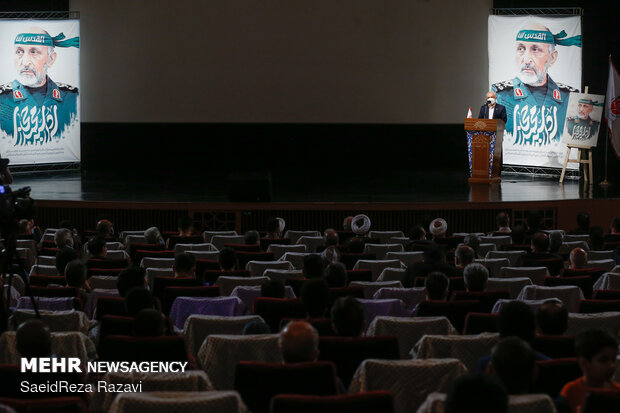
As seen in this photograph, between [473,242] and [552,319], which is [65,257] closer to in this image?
[473,242]

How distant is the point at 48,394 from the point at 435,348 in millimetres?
1984

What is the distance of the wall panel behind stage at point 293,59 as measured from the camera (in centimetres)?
1669

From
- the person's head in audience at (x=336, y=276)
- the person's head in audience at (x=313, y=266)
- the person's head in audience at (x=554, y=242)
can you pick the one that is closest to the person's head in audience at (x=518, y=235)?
the person's head in audience at (x=554, y=242)

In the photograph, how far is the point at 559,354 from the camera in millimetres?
4551

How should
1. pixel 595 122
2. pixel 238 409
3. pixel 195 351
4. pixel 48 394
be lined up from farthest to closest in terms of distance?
pixel 595 122
pixel 195 351
pixel 48 394
pixel 238 409

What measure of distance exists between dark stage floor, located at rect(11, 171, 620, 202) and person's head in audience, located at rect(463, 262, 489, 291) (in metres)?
6.43

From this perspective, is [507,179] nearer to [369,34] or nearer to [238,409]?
[369,34]

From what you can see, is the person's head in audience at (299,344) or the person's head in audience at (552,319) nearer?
the person's head in audience at (299,344)

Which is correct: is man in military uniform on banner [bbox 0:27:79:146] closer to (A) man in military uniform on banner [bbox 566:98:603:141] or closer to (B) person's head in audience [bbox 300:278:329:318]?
(A) man in military uniform on banner [bbox 566:98:603:141]

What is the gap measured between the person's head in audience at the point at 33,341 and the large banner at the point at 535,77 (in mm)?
13335

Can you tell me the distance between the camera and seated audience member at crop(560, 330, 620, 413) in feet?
12.2

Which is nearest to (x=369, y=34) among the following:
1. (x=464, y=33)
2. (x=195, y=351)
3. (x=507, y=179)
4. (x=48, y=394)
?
(x=464, y=33)

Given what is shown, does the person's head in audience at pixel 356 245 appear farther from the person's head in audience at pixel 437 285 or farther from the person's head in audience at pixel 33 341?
the person's head in audience at pixel 33 341

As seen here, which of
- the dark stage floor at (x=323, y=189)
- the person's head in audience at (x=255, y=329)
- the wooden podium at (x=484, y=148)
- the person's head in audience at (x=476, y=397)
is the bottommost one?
the person's head in audience at (x=255, y=329)
